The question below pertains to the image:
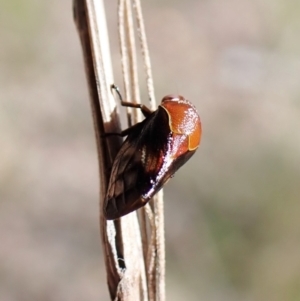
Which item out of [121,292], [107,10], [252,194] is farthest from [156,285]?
[107,10]

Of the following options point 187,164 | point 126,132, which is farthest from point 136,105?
point 187,164

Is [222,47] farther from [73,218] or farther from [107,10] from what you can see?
[73,218]

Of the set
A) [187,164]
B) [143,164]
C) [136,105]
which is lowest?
[143,164]

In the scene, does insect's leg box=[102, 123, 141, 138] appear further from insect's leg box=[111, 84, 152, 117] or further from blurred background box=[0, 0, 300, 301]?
blurred background box=[0, 0, 300, 301]

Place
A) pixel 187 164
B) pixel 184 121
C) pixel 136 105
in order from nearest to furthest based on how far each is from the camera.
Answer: pixel 136 105 → pixel 184 121 → pixel 187 164

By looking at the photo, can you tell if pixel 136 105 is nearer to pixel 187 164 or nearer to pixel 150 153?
pixel 150 153

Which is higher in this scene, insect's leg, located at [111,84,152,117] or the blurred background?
the blurred background

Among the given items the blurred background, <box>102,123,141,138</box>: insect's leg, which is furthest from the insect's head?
the blurred background
